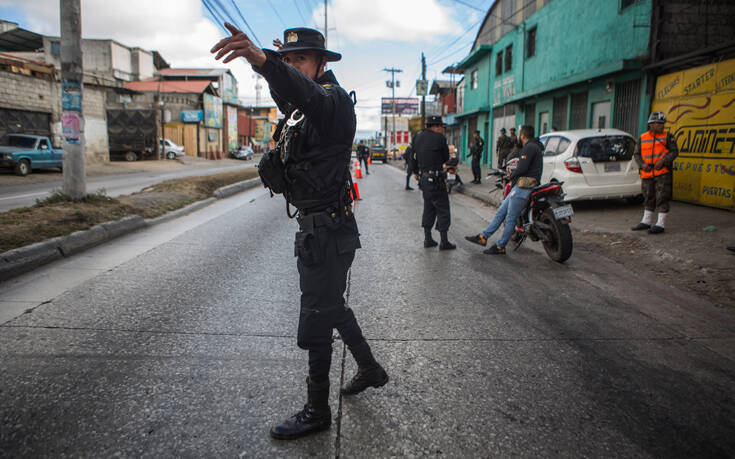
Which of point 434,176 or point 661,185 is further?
point 661,185

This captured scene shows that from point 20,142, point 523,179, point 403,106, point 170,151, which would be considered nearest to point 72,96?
point 523,179

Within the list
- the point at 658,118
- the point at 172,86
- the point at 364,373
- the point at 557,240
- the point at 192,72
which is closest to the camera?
the point at 364,373

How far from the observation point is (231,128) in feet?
180

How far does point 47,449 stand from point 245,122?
2760 inches

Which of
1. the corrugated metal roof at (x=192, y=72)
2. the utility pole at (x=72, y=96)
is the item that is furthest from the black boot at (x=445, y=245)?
the corrugated metal roof at (x=192, y=72)

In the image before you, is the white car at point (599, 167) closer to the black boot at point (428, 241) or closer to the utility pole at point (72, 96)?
the black boot at point (428, 241)

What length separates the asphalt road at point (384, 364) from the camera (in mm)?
2270

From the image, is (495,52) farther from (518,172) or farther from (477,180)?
(518,172)

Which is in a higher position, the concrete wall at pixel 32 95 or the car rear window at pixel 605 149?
the concrete wall at pixel 32 95

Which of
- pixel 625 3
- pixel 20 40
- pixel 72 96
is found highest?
pixel 20 40

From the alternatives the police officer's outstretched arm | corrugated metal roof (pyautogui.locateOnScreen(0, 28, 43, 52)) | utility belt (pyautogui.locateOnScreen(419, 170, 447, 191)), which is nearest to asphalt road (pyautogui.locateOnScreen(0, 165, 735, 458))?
utility belt (pyautogui.locateOnScreen(419, 170, 447, 191))

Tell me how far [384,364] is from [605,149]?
26.5ft

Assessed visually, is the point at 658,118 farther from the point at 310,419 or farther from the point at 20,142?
the point at 20,142

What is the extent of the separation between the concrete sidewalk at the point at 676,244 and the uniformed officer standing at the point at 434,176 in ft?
6.20
